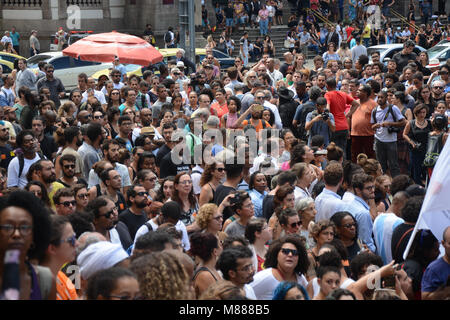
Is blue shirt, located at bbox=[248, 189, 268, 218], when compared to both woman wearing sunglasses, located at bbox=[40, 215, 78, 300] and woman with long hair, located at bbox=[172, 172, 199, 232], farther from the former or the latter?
woman wearing sunglasses, located at bbox=[40, 215, 78, 300]

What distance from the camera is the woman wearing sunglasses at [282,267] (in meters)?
6.06

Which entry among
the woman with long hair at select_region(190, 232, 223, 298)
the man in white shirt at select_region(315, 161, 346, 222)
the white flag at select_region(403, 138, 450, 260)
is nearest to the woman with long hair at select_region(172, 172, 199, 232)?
the man in white shirt at select_region(315, 161, 346, 222)

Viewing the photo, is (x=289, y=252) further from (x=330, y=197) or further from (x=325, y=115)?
(x=325, y=115)

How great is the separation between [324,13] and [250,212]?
31.0 m

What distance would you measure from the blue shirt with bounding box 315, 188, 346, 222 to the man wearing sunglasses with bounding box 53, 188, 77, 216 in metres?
2.51

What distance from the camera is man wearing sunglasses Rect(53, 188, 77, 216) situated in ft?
24.5

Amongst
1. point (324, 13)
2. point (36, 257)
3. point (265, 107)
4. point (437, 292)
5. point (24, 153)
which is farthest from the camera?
point (324, 13)

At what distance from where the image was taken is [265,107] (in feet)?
41.6

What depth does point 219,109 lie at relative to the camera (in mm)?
13617

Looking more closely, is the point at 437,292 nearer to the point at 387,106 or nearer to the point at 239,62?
the point at 387,106

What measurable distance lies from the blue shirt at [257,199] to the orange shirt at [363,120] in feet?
15.8

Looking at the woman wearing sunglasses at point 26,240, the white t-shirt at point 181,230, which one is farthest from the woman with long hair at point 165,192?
the woman wearing sunglasses at point 26,240
